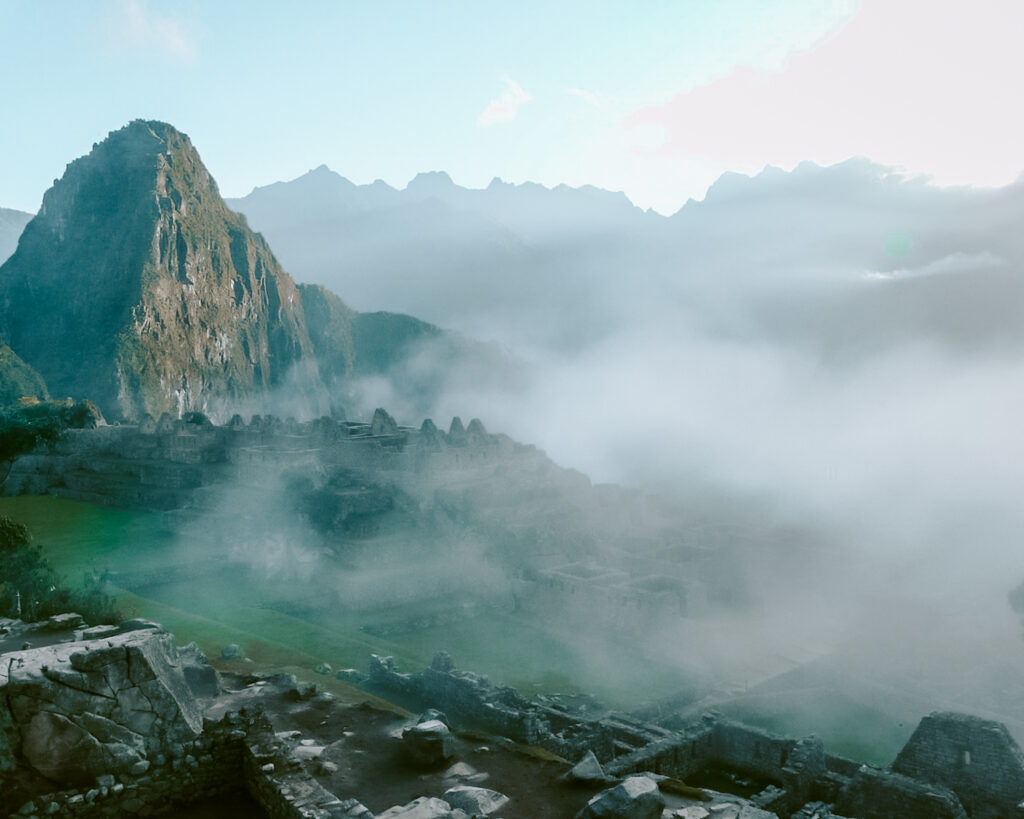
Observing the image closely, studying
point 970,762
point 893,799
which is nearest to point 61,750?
point 893,799

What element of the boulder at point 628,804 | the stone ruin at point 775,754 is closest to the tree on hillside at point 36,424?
the stone ruin at point 775,754

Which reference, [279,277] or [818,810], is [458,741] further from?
[279,277]

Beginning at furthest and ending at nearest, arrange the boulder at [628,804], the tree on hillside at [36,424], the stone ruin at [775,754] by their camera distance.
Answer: the tree on hillside at [36,424] < the stone ruin at [775,754] < the boulder at [628,804]

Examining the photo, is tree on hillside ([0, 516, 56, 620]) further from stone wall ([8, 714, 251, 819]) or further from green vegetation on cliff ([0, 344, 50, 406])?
green vegetation on cliff ([0, 344, 50, 406])

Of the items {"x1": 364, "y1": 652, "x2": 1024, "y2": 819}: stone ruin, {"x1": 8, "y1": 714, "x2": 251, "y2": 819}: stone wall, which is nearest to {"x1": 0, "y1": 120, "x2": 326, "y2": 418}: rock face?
{"x1": 364, "y1": 652, "x2": 1024, "y2": 819}: stone ruin

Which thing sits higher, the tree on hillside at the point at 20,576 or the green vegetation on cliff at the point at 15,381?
the green vegetation on cliff at the point at 15,381

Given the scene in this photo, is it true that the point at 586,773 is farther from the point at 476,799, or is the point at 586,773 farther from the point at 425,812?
the point at 425,812

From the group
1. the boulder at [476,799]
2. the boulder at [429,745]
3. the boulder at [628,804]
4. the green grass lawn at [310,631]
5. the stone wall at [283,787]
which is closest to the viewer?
the stone wall at [283,787]

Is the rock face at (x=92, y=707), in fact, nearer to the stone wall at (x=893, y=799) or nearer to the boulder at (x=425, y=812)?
the boulder at (x=425, y=812)
